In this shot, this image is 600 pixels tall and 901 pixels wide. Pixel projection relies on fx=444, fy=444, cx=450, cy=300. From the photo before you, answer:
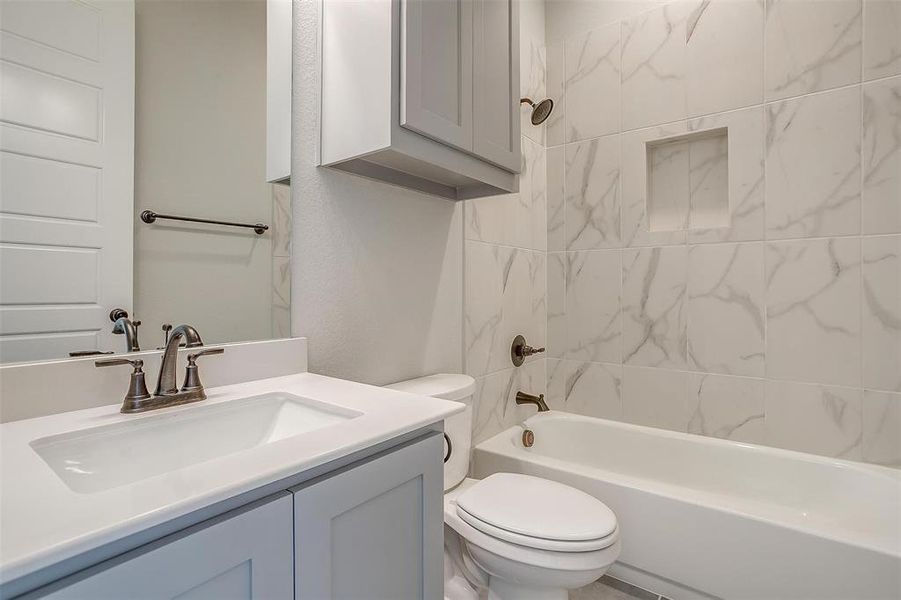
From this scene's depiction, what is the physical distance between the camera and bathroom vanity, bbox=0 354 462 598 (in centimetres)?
45

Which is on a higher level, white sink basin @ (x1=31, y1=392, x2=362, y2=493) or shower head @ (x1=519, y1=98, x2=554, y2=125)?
shower head @ (x1=519, y1=98, x2=554, y2=125)

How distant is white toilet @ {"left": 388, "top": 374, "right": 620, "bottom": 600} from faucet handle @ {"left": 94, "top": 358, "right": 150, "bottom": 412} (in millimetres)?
743

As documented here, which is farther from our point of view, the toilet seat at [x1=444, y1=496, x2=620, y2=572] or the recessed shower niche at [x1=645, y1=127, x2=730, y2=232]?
the recessed shower niche at [x1=645, y1=127, x2=730, y2=232]

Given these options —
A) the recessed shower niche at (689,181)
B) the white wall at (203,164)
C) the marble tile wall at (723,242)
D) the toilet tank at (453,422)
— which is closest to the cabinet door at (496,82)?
the marble tile wall at (723,242)

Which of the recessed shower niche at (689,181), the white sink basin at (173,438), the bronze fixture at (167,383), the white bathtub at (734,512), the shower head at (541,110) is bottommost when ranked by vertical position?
the white bathtub at (734,512)

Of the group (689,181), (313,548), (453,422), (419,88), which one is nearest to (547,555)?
(453,422)

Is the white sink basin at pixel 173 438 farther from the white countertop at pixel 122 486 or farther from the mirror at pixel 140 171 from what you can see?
the mirror at pixel 140 171

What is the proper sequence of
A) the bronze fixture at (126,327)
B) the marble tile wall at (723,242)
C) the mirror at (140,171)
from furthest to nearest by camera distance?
1. the marble tile wall at (723,242)
2. the bronze fixture at (126,327)
3. the mirror at (140,171)

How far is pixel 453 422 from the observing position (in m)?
1.44

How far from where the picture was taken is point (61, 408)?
823 millimetres

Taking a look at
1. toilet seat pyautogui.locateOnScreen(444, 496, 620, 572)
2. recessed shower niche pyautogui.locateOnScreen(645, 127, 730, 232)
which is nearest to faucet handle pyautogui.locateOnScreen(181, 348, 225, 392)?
toilet seat pyautogui.locateOnScreen(444, 496, 620, 572)

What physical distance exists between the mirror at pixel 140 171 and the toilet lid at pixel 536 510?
29.6 inches

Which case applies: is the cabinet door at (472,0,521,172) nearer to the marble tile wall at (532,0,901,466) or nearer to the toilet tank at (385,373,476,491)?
the marble tile wall at (532,0,901,466)

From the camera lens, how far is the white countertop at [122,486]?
1.36ft
